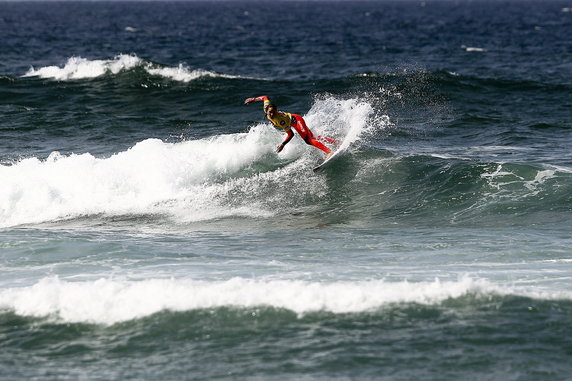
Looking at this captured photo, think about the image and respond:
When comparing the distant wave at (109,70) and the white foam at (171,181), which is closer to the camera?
the white foam at (171,181)

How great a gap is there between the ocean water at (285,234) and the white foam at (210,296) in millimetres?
26

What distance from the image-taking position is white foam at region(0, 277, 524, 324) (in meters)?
9.45

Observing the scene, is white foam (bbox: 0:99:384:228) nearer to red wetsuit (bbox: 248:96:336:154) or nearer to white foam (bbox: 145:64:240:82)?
red wetsuit (bbox: 248:96:336:154)

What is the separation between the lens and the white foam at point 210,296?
9.45 meters

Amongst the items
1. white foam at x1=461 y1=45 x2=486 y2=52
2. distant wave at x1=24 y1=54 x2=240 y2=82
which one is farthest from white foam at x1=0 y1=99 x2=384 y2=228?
white foam at x1=461 y1=45 x2=486 y2=52

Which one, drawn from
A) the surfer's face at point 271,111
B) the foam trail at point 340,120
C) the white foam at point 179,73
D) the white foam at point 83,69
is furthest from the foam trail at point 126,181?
the white foam at point 83,69

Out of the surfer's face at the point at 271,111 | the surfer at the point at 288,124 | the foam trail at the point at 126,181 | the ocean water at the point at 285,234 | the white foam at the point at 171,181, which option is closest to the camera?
the ocean water at the point at 285,234

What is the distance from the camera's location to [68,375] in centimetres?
820

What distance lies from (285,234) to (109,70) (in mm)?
24682

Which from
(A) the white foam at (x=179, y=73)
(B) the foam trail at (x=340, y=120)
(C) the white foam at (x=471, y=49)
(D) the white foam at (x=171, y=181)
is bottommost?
(D) the white foam at (x=171, y=181)

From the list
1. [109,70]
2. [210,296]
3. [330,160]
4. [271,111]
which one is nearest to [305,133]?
[330,160]

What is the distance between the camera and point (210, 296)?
9664mm

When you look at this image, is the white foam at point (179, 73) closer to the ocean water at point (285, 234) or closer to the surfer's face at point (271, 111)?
the ocean water at point (285, 234)

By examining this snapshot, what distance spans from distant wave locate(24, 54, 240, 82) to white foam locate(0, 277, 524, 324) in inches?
974
